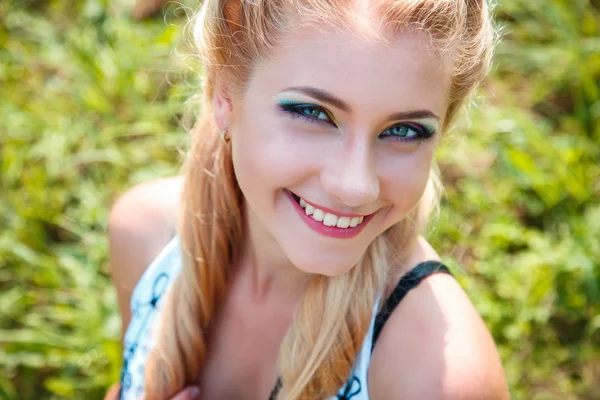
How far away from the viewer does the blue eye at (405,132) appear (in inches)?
63.8

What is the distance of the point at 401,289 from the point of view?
6.29ft

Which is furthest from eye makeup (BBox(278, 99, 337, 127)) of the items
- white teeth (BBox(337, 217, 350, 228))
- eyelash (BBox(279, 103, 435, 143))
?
white teeth (BBox(337, 217, 350, 228))

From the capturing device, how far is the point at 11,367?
2945 mm

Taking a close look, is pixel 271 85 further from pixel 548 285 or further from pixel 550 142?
pixel 550 142

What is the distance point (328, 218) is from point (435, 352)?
0.44 metres

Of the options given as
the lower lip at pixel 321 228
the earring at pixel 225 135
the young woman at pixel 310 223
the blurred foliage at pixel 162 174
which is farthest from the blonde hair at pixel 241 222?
the blurred foliage at pixel 162 174

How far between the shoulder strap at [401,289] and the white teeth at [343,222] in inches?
12.2

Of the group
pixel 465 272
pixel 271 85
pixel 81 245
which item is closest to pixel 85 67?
pixel 81 245

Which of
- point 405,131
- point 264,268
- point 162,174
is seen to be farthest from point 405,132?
point 162,174

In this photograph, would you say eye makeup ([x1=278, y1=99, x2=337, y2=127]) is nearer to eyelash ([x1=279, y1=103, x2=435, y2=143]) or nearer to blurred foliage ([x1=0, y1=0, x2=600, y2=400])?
→ eyelash ([x1=279, y1=103, x2=435, y2=143])

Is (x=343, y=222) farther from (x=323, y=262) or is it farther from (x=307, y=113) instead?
(x=307, y=113)

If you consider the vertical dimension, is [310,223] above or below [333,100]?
below

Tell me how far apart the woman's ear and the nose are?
34 centimetres

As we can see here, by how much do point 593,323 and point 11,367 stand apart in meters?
2.30
